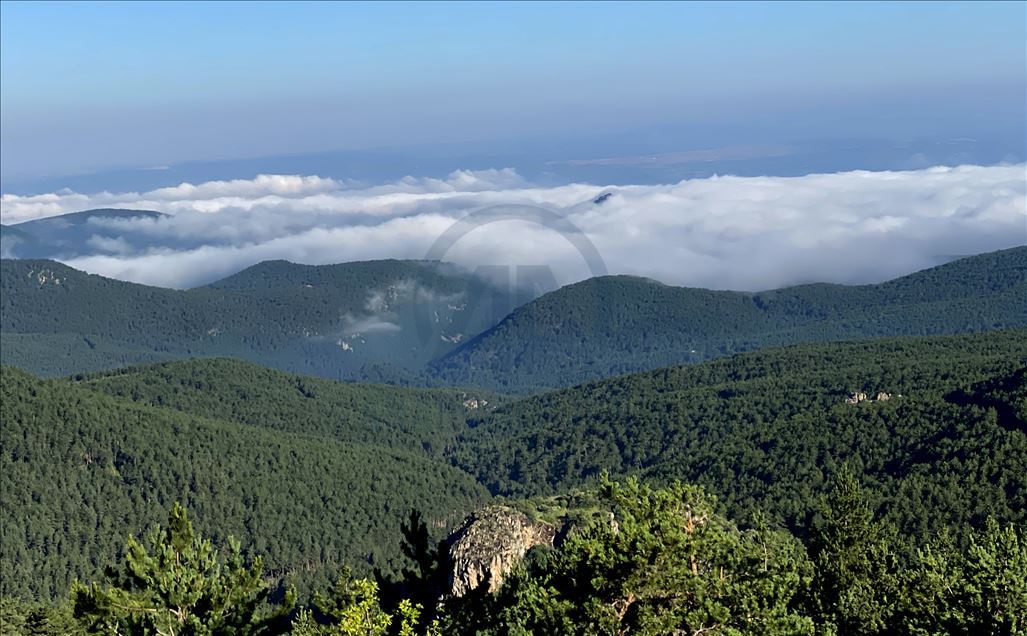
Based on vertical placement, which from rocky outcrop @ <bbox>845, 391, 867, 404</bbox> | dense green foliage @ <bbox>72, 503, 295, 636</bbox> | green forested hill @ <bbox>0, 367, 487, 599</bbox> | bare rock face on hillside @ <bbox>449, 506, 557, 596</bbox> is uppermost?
dense green foliage @ <bbox>72, 503, 295, 636</bbox>

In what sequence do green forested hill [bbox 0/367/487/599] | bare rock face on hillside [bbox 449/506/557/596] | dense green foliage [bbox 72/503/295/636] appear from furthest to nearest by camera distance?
green forested hill [bbox 0/367/487/599]
bare rock face on hillside [bbox 449/506/557/596]
dense green foliage [bbox 72/503/295/636]

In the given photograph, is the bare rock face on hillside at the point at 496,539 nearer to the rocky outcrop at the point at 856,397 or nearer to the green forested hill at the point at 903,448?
the green forested hill at the point at 903,448

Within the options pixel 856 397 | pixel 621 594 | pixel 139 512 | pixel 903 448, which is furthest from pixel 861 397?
pixel 621 594

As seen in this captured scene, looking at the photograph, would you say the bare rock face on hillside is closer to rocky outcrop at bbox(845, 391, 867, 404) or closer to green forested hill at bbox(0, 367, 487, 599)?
green forested hill at bbox(0, 367, 487, 599)

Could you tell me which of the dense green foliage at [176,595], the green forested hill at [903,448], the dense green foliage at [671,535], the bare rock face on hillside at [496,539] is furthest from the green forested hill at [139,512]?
the dense green foliage at [176,595]

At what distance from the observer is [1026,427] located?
127 m

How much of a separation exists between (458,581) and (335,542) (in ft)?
317

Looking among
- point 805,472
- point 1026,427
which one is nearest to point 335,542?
point 805,472

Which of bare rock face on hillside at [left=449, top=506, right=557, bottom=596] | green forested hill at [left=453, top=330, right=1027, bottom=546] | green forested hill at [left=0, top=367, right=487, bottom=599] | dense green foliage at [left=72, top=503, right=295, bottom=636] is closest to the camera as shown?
dense green foliage at [left=72, top=503, right=295, bottom=636]

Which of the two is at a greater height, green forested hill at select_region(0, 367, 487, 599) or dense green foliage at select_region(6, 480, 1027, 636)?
dense green foliage at select_region(6, 480, 1027, 636)

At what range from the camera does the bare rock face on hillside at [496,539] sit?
104325mm

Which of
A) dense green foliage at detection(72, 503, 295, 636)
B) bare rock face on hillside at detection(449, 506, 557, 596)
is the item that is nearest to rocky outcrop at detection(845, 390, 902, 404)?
bare rock face on hillside at detection(449, 506, 557, 596)

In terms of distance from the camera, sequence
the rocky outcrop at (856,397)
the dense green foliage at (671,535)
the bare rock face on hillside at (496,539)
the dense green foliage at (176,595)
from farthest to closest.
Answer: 1. the rocky outcrop at (856,397)
2. the bare rock face on hillside at (496,539)
3. the dense green foliage at (176,595)
4. the dense green foliage at (671,535)

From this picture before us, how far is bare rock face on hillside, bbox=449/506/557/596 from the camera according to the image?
104 meters
